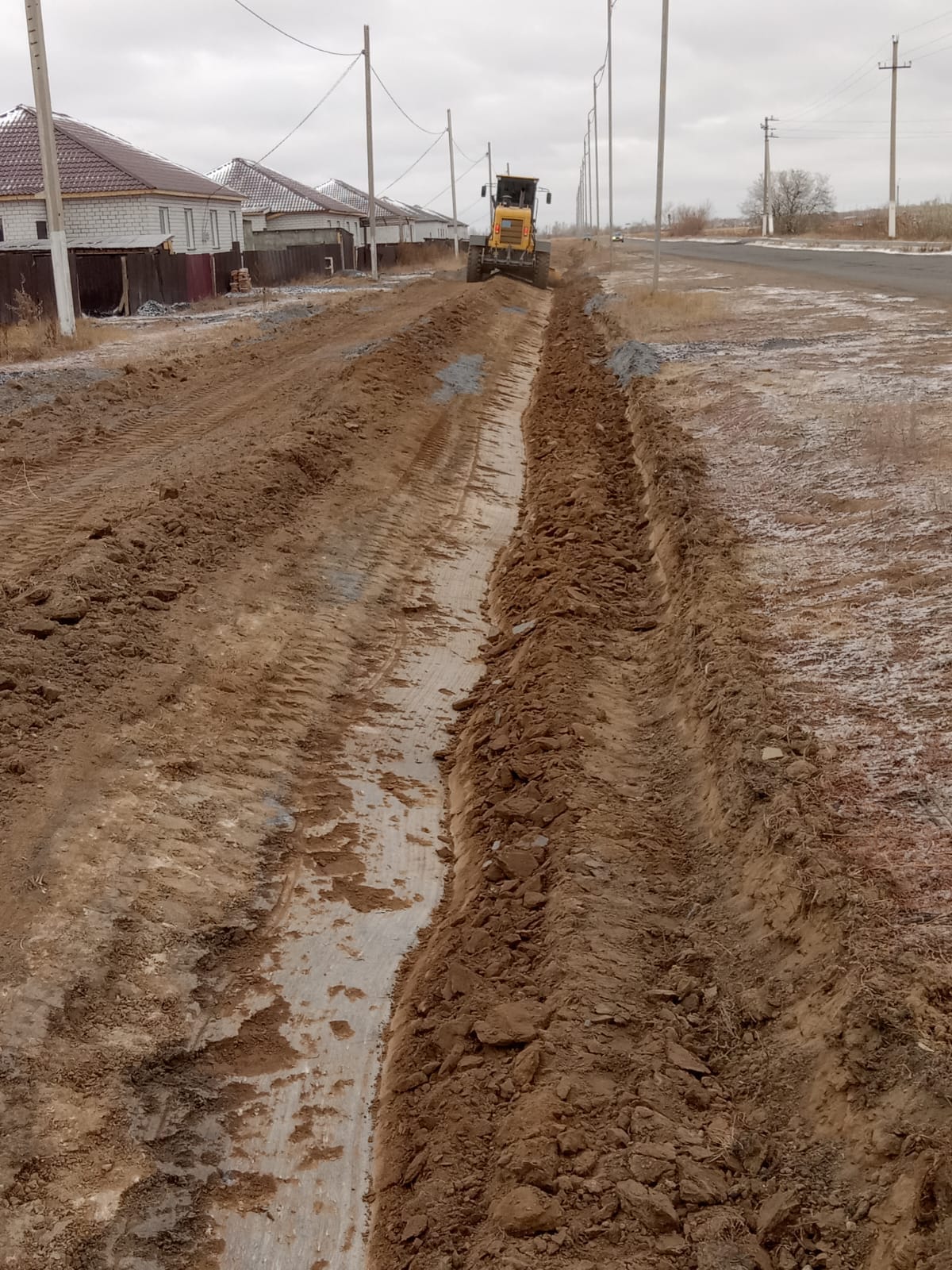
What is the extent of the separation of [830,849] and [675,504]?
551 centimetres

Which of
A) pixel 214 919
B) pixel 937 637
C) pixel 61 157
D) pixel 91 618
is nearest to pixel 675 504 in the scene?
pixel 937 637

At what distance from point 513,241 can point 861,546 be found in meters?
30.6

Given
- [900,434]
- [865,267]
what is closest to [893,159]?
[865,267]

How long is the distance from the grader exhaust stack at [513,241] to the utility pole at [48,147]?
56.2ft

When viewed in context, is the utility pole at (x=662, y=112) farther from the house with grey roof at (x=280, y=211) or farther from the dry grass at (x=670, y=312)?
the house with grey roof at (x=280, y=211)

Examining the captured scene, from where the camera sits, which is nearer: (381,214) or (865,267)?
(865,267)

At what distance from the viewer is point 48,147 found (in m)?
20.8

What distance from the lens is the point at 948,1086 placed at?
316 centimetres

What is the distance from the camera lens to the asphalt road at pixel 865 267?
26.3 m

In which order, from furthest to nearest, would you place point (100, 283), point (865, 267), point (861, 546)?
point (865, 267) < point (100, 283) < point (861, 546)

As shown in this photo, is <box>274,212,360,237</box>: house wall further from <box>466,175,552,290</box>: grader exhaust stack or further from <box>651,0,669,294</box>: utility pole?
<box>651,0,669,294</box>: utility pole

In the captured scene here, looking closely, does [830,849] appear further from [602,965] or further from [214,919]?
[214,919]

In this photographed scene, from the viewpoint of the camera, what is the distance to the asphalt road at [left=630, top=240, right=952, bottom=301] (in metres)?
26.3

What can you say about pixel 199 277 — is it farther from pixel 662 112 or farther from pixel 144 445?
pixel 144 445
